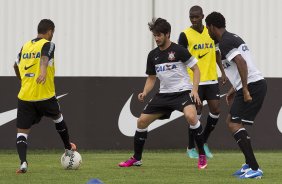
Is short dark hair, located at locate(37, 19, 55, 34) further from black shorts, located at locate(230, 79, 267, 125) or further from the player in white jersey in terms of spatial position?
black shorts, located at locate(230, 79, 267, 125)

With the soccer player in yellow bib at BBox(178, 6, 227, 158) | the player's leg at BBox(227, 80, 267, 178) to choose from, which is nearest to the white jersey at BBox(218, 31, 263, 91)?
the player's leg at BBox(227, 80, 267, 178)

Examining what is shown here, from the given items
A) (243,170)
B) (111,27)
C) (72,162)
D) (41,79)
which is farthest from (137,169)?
(111,27)

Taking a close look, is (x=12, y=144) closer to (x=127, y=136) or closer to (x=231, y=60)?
(x=127, y=136)

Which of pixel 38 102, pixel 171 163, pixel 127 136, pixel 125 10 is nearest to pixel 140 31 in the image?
pixel 125 10

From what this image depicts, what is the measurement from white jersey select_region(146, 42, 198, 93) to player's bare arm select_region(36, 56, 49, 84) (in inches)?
67.0

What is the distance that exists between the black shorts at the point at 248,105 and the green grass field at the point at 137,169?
28.8 inches

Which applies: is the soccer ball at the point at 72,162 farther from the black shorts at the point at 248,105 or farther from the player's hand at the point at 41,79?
the black shorts at the point at 248,105

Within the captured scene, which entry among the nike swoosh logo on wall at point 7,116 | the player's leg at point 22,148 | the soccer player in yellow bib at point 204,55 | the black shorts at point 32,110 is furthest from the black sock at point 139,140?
the nike swoosh logo on wall at point 7,116

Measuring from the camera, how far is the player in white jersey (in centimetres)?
1099

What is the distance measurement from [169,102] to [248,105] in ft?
5.67

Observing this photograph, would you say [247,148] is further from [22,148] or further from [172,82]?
[22,148]

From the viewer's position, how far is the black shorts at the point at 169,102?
41.3 feet

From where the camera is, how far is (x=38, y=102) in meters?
12.2

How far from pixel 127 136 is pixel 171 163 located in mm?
3435
